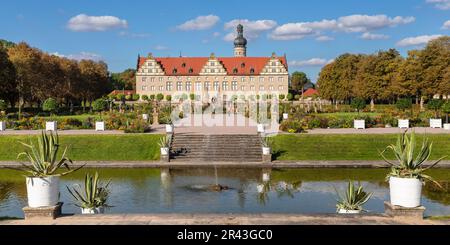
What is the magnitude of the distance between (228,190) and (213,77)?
7189 cm

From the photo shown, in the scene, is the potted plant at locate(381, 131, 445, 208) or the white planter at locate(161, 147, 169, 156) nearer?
the potted plant at locate(381, 131, 445, 208)

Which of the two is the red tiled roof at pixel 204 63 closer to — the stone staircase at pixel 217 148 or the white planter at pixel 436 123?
the white planter at pixel 436 123

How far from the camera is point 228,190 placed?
48.3ft

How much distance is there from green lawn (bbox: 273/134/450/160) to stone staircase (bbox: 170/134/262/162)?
122 cm

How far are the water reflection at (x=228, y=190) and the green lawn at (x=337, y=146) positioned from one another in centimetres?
248

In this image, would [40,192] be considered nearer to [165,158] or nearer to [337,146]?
[165,158]

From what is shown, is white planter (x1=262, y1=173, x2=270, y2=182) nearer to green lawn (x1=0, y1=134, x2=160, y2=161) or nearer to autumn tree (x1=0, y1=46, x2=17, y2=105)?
green lawn (x1=0, y1=134, x2=160, y2=161)

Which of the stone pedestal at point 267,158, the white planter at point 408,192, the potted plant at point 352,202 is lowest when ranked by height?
the stone pedestal at point 267,158

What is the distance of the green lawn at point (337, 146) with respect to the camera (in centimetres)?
2120

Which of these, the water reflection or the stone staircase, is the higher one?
the stone staircase

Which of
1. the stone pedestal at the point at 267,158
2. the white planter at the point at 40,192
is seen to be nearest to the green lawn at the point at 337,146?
the stone pedestal at the point at 267,158

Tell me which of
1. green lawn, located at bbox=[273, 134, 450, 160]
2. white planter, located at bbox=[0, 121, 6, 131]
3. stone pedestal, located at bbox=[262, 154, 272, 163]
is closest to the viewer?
stone pedestal, located at bbox=[262, 154, 272, 163]

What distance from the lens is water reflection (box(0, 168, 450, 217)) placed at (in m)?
12.3

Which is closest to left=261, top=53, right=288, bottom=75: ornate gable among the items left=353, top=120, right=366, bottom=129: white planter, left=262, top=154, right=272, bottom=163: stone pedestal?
left=353, top=120, right=366, bottom=129: white planter
